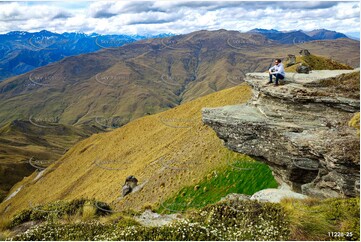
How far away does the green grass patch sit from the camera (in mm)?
36312

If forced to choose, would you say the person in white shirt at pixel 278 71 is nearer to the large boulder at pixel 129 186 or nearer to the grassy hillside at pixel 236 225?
the grassy hillside at pixel 236 225

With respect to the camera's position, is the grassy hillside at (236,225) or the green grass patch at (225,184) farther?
the green grass patch at (225,184)

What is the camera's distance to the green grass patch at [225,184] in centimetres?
3631

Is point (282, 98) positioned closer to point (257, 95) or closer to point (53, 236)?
point (257, 95)

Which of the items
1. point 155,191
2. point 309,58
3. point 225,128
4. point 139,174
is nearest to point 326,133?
point 225,128

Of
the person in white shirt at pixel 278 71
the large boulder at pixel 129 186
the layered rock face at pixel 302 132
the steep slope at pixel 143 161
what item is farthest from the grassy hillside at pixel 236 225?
the large boulder at pixel 129 186

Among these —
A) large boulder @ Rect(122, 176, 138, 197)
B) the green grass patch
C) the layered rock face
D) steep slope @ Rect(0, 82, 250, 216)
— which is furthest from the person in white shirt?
large boulder @ Rect(122, 176, 138, 197)

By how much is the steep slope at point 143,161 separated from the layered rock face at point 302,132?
41.1ft

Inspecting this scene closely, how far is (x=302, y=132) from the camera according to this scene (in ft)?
86.0

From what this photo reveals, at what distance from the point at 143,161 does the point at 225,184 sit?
92.4 feet

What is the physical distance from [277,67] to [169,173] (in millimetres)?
23302

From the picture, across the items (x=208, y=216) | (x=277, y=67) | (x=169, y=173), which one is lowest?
(x=169, y=173)

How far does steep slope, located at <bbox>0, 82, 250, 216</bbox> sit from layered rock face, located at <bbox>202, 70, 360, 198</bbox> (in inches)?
493

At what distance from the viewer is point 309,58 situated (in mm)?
64000
